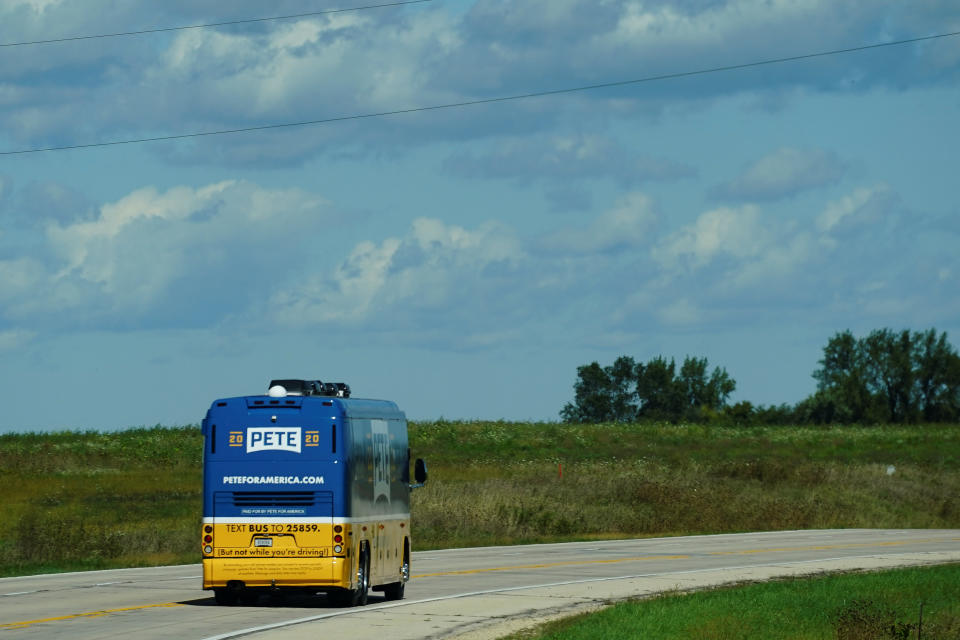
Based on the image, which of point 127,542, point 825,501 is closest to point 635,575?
point 127,542

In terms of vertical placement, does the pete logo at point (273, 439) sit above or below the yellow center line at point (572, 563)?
above

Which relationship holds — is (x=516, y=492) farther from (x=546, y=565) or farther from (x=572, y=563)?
(x=546, y=565)

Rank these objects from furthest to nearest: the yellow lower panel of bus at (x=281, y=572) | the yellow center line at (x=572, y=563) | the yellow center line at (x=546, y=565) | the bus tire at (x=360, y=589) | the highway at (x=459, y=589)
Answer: the yellow center line at (x=546, y=565), the bus tire at (x=360, y=589), the yellow lower panel of bus at (x=281, y=572), the yellow center line at (x=572, y=563), the highway at (x=459, y=589)

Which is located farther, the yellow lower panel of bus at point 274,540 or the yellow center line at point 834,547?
the yellow center line at point 834,547

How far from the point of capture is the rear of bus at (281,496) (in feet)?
68.3

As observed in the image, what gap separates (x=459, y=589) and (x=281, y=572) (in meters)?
5.06

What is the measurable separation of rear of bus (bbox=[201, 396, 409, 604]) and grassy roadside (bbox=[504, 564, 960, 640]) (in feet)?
12.0

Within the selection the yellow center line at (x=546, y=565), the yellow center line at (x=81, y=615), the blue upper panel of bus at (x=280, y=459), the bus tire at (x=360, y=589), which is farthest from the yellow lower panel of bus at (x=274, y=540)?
the yellow center line at (x=546, y=565)

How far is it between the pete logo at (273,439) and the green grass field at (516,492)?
1127cm

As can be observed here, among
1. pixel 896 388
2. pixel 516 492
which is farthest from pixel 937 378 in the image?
pixel 516 492

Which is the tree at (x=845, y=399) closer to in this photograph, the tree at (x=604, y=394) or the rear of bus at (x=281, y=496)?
the tree at (x=604, y=394)

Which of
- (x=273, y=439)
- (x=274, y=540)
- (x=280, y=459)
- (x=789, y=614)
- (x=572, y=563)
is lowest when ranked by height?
(x=789, y=614)

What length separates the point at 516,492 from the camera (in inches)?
1938

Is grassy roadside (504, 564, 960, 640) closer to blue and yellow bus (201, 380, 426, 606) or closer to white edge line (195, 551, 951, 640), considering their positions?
white edge line (195, 551, 951, 640)
